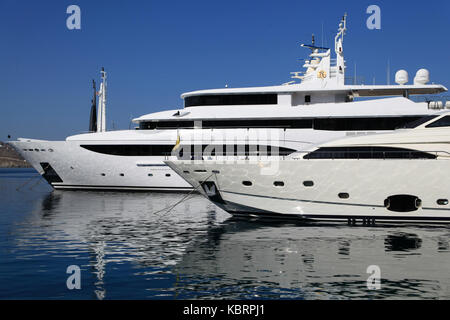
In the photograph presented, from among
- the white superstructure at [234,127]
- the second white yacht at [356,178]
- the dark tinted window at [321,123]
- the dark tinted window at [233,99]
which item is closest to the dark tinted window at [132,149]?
the white superstructure at [234,127]

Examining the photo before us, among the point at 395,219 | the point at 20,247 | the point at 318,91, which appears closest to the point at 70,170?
the point at 318,91

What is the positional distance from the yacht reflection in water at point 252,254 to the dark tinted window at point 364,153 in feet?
8.24

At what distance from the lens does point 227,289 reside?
32.0ft

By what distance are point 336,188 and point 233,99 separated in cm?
1452

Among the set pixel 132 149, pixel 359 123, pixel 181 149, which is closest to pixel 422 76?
pixel 359 123

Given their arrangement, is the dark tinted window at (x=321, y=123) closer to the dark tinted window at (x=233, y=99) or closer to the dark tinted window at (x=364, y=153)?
the dark tinted window at (x=233, y=99)

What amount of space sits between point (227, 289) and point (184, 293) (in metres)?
0.86

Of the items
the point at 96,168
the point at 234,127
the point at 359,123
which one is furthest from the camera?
the point at 96,168

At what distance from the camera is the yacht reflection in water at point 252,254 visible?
387 inches

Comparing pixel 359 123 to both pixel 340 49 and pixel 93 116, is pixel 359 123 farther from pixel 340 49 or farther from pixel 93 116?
pixel 93 116

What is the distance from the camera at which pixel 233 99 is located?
31109 millimetres

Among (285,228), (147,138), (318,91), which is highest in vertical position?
(318,91)
